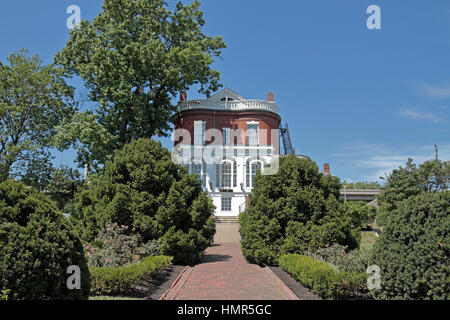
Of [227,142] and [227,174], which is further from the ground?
[227,142]

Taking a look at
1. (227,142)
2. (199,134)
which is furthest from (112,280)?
(227,142)

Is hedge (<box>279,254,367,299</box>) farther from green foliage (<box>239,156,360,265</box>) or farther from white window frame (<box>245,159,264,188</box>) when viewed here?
white window frame (<box>245,159,264,188</box>)

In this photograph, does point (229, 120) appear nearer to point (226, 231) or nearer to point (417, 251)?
point (226, 231)

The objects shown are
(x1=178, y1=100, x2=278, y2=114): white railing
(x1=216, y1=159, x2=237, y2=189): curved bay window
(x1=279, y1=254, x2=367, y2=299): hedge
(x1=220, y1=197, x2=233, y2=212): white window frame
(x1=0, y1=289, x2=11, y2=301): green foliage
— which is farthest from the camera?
(x1=178, y1=100, x2=278, y2=114): white railing

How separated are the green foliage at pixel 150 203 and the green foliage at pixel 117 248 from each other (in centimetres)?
42

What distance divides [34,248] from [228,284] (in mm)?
5696

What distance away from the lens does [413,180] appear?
3147 centimetres

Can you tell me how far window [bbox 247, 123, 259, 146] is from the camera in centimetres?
3425

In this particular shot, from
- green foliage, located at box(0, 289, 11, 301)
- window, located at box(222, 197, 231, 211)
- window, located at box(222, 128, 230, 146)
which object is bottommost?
green foliage, located at box(0, 289, 11, 301)

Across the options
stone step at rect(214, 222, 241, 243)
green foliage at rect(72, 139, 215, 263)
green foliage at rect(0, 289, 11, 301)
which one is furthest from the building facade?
green foliage at rect(0, 289, 11, 301)

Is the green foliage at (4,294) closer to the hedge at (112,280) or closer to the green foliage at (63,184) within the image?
the hedge at (112,280)

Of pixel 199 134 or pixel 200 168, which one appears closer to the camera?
pixel 200 168

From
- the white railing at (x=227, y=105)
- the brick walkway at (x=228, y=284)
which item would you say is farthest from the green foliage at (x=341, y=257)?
the white railing at (x=227, y=105)

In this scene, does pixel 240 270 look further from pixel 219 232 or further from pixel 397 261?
pixel 219 232
